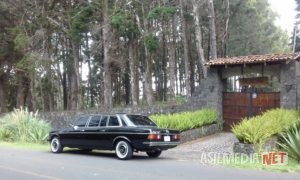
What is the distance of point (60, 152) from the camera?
61.8 feet

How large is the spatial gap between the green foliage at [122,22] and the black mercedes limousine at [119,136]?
15.8 m

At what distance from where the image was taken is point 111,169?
43.9 feet

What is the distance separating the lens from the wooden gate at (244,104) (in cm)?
2419

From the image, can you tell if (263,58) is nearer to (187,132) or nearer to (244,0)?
(187,132)

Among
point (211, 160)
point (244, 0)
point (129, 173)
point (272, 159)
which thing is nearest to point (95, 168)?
point (129, 173)

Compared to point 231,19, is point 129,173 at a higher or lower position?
lower

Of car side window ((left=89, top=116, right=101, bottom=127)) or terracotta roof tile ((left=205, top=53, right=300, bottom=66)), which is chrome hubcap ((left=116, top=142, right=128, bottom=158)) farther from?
terracotta roof tile ((left=205, top=53, right=300, bottom=66))

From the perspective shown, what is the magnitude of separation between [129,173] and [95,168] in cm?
148

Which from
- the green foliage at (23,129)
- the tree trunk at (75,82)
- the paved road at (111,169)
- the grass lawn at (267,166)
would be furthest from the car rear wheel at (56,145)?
the tree trunk at (75,82)

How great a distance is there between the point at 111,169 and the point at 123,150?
2.93 m

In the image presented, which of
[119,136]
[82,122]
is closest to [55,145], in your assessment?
[82,122]

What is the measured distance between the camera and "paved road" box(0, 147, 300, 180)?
12.0m

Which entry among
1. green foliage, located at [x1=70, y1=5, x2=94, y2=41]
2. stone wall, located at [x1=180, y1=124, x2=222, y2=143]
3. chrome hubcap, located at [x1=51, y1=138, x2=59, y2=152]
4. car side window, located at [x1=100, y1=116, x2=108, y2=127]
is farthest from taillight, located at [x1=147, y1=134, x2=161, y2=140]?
green foliage, located at [x1=70, y1=5, x2=94, y2=41]

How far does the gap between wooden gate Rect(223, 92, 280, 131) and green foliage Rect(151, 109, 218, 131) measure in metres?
0.82
